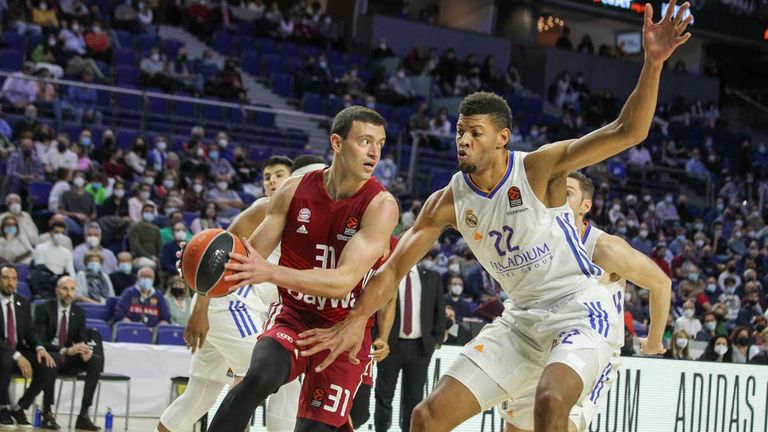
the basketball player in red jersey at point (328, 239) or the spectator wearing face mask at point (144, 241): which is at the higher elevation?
the basketball player in red jersey at point (328, 239)

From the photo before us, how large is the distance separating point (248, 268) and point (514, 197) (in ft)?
5.27

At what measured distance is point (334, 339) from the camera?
5215 millimetres

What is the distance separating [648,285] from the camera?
21.5 feet

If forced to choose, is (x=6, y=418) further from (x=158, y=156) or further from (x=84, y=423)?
(x=158, y=156)

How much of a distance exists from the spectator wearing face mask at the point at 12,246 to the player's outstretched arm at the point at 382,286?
9.47 m

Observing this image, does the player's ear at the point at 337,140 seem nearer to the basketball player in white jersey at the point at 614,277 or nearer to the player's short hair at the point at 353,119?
the player's short hair at the point at 353,119

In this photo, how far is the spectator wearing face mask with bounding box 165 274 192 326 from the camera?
13.4 metres

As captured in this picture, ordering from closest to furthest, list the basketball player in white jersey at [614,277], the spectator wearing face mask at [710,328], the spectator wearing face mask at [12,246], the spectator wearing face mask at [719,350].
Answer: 1. the basketball player in white jersey at [614,277]
2. the spectator wearing face mask at [12,246]
3. the spectator wearing face mask at [719,350]
4. the spectator wearing face mask at [710,328]

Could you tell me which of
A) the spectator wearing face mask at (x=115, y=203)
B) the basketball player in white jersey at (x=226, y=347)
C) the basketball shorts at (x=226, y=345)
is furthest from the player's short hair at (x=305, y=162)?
the spectator wearing face mask at (x=115, y=203)

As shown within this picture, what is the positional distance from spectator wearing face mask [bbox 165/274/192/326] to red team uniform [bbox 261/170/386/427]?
8077 mm

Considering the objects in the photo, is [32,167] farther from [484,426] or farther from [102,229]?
[484,426]

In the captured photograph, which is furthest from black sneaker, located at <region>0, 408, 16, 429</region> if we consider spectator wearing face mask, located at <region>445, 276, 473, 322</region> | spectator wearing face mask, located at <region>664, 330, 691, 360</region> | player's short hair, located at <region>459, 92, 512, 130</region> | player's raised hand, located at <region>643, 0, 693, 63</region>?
spectator wearing face mask, located at <region>664, 330, 691, 360</region>

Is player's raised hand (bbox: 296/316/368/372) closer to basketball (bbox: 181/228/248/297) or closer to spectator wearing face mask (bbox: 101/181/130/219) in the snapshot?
basketball (bbox: 181/228/248/297)

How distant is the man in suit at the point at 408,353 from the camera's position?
1000 centimetres
